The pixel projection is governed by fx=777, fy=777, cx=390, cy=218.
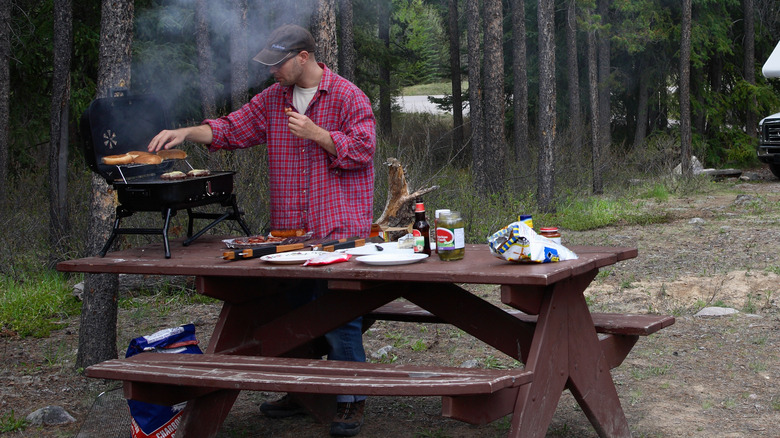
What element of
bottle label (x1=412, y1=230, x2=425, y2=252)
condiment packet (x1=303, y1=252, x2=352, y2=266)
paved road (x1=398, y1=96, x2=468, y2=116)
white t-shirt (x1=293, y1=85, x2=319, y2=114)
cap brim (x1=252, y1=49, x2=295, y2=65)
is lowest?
condiment packet (x1=303, y1=252, x2=352, y2=266)

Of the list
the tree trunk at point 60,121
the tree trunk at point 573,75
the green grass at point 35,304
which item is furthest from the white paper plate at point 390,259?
the tree trunk at point 573,75

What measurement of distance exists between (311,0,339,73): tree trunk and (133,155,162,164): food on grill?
4043 millimetres

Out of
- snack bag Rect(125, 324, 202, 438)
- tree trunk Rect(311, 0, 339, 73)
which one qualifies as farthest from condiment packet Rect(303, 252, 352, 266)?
tree trunk Rect(311, 0, 339, 73)

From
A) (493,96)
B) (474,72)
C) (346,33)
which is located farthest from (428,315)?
(346,33)

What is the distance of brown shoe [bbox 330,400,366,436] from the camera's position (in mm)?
4032

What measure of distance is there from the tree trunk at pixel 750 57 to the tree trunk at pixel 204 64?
15.9 meters

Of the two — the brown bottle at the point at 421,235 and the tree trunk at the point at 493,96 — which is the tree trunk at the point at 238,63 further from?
the brown bottle at the point at 421,235

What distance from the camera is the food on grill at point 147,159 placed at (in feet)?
13.5

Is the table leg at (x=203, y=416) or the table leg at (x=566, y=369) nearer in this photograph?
the table leg at (x=566, y=369)

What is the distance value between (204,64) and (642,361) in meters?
9.34

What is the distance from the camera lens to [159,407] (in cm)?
370

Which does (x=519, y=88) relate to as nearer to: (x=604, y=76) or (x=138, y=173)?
(x=604, y=76)

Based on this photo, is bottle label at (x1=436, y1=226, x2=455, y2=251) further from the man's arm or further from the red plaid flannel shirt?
the man's arm

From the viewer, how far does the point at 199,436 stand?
3.55 m
